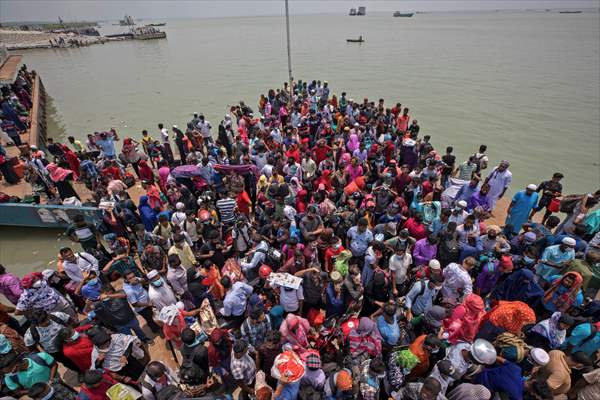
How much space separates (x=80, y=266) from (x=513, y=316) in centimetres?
663

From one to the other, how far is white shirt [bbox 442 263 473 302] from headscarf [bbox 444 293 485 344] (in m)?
0.47

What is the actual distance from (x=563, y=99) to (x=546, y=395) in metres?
24.1

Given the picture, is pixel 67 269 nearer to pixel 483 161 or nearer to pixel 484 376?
pixel 484 376

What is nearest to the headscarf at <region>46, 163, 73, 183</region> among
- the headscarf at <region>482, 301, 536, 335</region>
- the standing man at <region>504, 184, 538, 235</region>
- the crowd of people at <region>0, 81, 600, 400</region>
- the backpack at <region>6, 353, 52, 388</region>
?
the crowd of people at <region>0, 81, 600, 400</region>

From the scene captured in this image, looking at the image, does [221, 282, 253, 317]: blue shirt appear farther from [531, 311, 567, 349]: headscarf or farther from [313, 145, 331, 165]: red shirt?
[313, 145, 331, 165]: red shirt

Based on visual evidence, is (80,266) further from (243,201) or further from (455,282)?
(455,282)

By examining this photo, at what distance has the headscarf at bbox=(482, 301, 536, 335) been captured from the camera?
3.65 meters

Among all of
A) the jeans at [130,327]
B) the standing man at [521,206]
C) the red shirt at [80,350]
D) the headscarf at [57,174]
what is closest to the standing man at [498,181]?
the standing man at [521,206]

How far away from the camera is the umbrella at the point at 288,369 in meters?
3.10

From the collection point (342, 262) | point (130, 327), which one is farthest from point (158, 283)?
point (342, 262)

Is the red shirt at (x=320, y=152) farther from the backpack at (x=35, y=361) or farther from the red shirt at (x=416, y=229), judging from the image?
the backpack at (x=35, y=361)

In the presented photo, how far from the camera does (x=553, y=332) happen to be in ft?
12.2

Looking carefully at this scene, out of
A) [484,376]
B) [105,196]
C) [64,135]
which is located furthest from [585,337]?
[64,135]

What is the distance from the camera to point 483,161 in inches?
307
